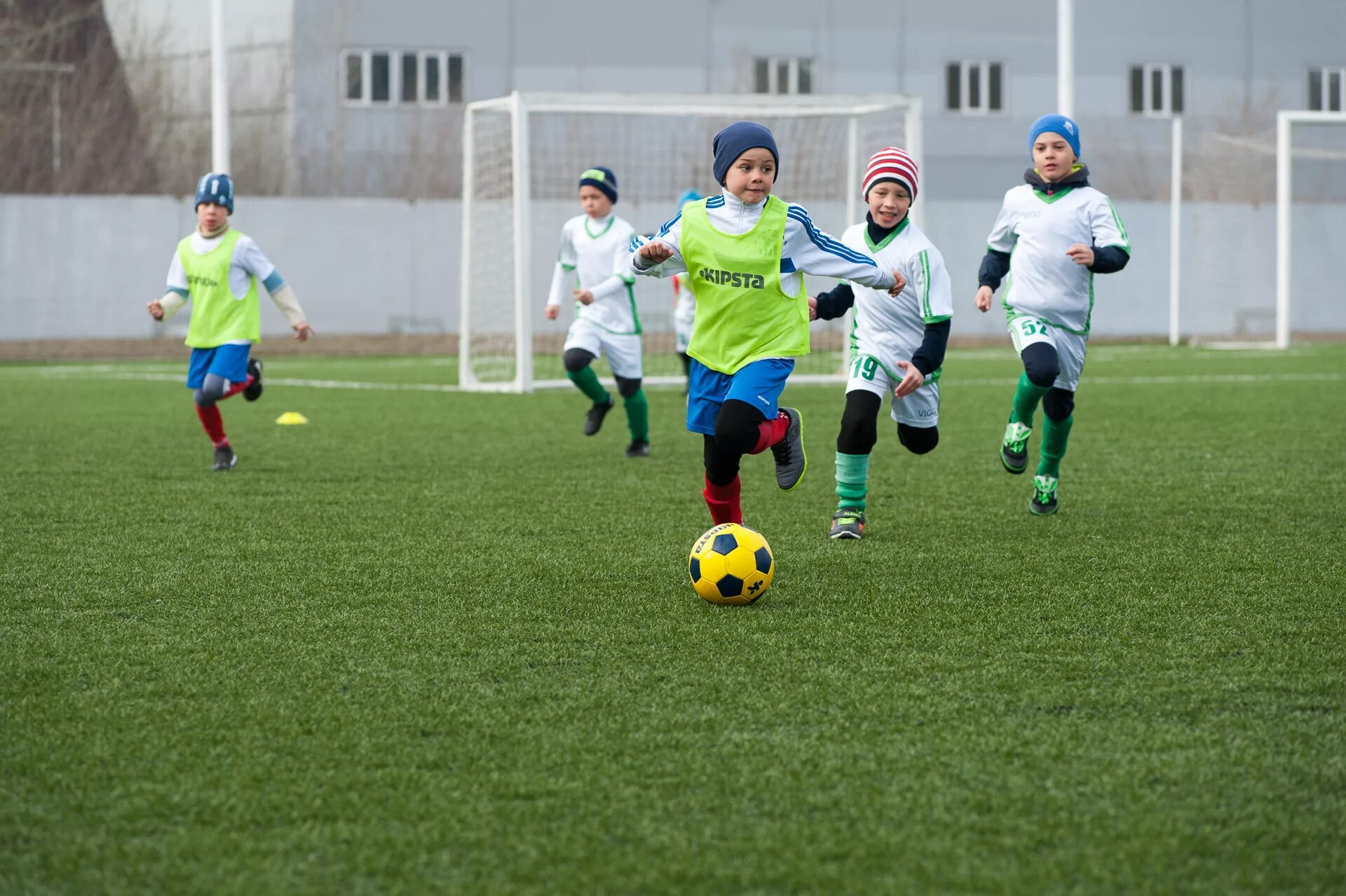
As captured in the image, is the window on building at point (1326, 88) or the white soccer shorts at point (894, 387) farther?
the window on building at point (1326, 88)

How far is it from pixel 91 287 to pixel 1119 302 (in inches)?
680

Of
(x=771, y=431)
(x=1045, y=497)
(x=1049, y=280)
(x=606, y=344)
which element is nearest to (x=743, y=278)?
(x=771, y=431)

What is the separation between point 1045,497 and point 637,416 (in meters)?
3.23

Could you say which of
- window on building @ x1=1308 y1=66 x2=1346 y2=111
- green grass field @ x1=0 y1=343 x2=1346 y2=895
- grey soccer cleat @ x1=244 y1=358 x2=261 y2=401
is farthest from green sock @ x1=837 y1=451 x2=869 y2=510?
window on building @ x1=1308 y1=66 x2=1346 y2=111

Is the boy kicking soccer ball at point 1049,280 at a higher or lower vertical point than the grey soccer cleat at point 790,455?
higher

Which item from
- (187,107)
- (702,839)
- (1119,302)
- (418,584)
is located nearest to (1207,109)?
(1119,302)

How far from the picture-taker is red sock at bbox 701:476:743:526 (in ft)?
18.6

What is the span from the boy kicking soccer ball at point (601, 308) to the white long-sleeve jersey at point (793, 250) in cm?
385

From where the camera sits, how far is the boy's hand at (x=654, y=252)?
5.25 m

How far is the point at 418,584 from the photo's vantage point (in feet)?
17.6

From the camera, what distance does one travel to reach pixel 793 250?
5508mm

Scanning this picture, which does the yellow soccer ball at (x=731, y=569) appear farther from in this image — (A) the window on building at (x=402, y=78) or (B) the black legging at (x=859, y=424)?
(A) the window on building at (x=402, y=78)

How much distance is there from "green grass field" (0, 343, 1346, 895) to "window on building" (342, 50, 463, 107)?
889 inches

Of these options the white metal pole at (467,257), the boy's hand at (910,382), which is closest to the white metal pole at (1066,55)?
the white metal pole at (467,257)
